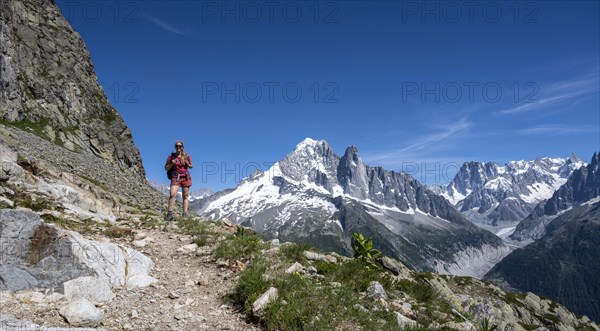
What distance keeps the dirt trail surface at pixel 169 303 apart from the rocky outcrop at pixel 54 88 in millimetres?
73338

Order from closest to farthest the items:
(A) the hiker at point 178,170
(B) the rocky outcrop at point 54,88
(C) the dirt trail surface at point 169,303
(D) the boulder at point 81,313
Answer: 1. (D) the boulder at point 81,313
2. (C) the dirt trail surface at point 169,303
3. (A) the hiker at point 178,170
4. (B) the rocky outcrop at point 54,88

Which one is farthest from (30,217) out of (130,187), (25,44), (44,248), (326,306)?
(25,44)

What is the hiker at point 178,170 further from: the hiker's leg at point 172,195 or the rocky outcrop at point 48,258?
the rocky outcrop at point 48,258

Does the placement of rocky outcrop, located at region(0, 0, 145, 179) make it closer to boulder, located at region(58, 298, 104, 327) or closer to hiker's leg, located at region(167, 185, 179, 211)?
hiker's leg, located at region(167, 185, 179, 211)

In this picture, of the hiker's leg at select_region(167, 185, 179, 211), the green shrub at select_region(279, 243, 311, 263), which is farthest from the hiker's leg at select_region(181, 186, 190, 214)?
the green shrub at select_region(279, 243, 311, 263)

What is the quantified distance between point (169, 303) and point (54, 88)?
103752 millimetres

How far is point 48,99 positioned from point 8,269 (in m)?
98.1

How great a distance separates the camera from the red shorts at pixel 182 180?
19.6 meters

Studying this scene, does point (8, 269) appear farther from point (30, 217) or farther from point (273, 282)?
point (273, 282)

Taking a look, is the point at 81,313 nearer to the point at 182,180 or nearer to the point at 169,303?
the point at 169,303

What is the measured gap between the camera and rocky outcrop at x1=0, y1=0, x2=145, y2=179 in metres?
75.8

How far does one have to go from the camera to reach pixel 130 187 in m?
49.1

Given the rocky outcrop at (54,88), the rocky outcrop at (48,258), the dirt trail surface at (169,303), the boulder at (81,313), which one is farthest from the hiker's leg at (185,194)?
the rocky outcrop at (54,88)

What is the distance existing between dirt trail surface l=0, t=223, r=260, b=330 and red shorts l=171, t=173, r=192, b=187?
7.50m
